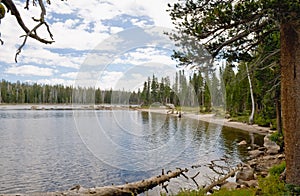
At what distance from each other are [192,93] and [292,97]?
2067cm

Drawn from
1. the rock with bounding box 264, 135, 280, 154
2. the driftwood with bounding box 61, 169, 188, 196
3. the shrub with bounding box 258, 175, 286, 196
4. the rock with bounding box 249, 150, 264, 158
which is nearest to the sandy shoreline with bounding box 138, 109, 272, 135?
the rock with bounding box 264, 135, 280, 154

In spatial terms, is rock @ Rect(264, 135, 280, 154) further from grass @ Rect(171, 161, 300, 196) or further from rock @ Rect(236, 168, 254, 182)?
grass @ Rect(171, 161, 300, 196)

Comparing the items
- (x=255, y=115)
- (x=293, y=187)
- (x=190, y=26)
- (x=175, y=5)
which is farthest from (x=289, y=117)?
(x=255, y=115)

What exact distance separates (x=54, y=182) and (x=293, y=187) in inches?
385

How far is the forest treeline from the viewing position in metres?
14.9

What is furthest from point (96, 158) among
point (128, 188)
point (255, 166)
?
point (255, 166)

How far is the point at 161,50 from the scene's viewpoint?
10.9m

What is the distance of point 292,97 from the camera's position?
6855 millimetres

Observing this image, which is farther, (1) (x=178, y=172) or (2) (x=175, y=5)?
(1) (x=178, y=172)

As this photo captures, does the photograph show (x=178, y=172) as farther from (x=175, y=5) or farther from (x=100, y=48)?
(x=175, y=5)

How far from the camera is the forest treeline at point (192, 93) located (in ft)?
48.8

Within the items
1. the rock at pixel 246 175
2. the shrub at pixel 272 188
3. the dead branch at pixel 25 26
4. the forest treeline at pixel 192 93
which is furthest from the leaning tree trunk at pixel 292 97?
the dead branch at pixel 25 26

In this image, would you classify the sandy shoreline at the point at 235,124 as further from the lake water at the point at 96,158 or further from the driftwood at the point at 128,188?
the driftwood at the point at 128,188

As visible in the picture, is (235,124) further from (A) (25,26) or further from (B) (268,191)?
(A) (25,26)
